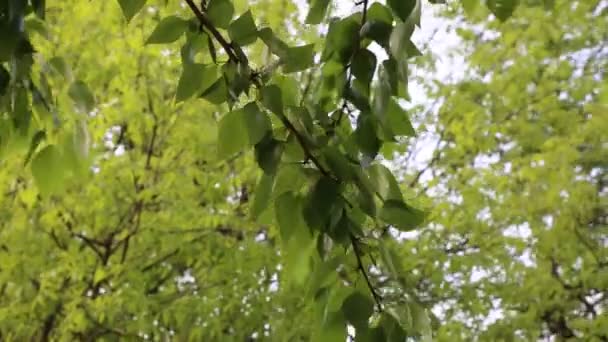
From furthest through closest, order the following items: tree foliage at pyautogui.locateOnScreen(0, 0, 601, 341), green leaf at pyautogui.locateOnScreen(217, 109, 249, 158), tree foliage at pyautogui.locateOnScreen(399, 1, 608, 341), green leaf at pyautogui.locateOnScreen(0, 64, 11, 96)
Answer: tree foliage at pyautogui.locateOnScreen(399, 1, 608, 341), tree foliage at pyautogui.locateOnScreen(0, 0, 601, 341), green leaf at pyautogui.locateOnScreen(0, 64, 11, 96), green leaf at pyautogui.locateOnScreen(217, 109, 249, 158)

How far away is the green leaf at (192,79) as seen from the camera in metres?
0.84

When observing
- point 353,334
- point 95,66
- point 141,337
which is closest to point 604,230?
point 141,337

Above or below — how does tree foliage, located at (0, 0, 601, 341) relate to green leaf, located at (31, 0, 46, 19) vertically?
above

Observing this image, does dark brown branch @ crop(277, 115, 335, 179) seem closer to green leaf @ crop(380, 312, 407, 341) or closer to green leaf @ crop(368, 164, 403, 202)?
green leaf @ crop(368, 164, 403, 202)

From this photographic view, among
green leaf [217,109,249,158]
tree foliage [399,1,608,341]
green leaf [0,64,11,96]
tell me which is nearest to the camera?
green leaf [217,109,249,158]

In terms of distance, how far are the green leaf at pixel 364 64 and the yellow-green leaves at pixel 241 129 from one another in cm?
11

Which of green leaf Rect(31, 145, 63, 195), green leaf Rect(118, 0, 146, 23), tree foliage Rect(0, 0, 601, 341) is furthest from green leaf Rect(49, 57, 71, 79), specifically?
green leaf Rect(118, 0, 146, 23)

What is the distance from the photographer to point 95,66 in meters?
3.20

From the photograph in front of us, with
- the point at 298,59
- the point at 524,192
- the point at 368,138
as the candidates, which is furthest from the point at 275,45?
the point at 524,192

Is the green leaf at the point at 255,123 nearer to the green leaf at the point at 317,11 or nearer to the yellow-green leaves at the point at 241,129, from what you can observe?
the yellow-green leaves at the point at 241,129

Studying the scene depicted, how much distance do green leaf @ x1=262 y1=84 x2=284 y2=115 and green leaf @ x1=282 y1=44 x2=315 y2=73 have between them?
0.04 m

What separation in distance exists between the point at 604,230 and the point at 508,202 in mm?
462

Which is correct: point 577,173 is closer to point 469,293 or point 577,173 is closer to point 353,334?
point 469,293

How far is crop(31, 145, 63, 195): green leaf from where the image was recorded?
40.1 inches
